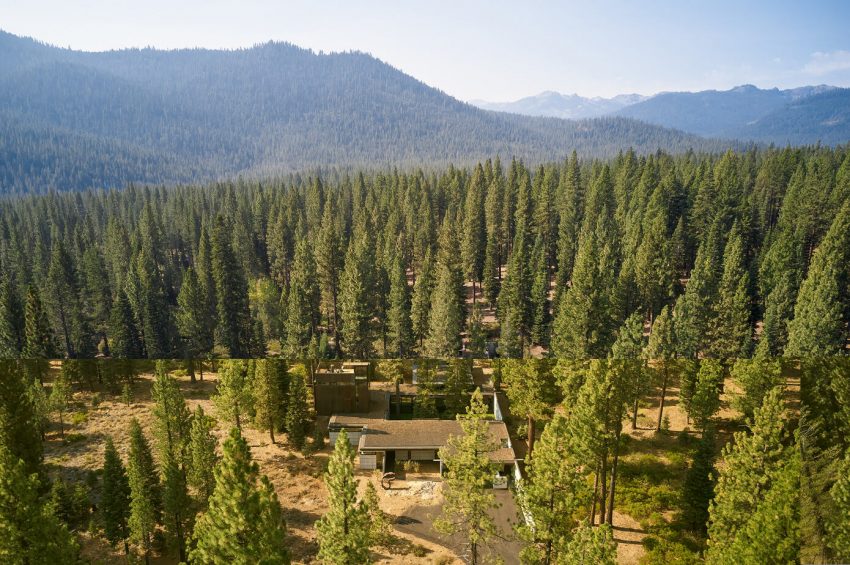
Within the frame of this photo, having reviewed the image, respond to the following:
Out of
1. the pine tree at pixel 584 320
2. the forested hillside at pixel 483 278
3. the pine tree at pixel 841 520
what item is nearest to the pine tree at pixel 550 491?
the pine tree at pixel 841 520

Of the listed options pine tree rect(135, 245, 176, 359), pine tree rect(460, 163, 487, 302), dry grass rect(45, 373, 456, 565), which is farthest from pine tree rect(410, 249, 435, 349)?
dry grass rect(45, 373, 456, 565)

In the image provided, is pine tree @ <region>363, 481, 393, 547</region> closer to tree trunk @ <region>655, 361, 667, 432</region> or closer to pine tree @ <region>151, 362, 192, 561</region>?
pine tree @ <region>151, 362, 192, 561</region>

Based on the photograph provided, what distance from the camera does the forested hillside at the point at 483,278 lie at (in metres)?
28.3

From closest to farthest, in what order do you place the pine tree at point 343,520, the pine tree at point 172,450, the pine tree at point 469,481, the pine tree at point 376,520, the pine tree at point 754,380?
the pine tree at point 343,520 < the pine tree at point 376,520 < the pine tree at point 172,450 < the pine tree at point 469,481 < the pine tree at point 754,380

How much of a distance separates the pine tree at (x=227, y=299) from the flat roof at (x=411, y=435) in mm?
31231

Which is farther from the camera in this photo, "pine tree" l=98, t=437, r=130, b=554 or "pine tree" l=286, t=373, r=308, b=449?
"pine tree" l=286, t=373, r=308, b=449

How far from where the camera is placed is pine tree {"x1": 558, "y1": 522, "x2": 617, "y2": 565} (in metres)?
5.62

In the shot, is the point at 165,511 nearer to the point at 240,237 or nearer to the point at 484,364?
the point at 484,364

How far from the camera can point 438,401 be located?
18.7ft

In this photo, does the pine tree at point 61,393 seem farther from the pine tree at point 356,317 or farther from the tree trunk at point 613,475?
the pine tree at point 356,317

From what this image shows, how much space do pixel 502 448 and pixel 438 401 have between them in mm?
944

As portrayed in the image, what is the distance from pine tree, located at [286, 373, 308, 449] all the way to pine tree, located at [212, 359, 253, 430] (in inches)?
17.8

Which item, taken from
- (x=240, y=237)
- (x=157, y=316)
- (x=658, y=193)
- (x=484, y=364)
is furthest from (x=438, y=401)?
(x=240, y=237)

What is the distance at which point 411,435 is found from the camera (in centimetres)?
565
